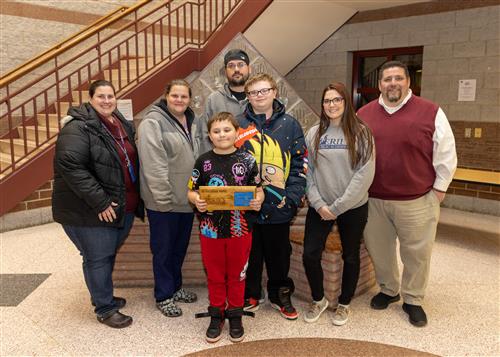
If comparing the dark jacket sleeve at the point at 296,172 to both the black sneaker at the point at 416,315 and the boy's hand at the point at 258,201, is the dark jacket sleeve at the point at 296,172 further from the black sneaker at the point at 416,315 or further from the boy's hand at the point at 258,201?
the black sneaker at the point at 416,315

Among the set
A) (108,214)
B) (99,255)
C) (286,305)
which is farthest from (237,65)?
(286,305)

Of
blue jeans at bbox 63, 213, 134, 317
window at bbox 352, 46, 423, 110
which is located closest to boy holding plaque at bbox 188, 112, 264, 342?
blue jeans at bbox 63, 213, 134, 317

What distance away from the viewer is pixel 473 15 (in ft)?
17.4

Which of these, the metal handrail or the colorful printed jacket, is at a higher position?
the metal handrail

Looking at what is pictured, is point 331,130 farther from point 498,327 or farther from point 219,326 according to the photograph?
point 498,327

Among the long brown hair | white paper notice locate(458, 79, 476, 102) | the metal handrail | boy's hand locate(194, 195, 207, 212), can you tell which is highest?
the metal handrail

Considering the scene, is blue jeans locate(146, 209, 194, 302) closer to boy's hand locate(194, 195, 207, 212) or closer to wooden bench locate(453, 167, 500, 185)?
boy's hand locate(194, 195, 207, 212)

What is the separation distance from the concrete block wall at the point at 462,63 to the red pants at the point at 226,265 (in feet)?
14.1

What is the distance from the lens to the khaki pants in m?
2.52

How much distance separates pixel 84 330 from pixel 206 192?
3.92ft

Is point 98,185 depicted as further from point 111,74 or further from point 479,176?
point 479,176

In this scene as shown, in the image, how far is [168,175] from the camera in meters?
2.50

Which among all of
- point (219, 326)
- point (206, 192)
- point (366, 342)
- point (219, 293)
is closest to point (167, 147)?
point (206, 192)

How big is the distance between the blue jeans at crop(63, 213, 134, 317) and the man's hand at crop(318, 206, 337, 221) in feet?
3.84
